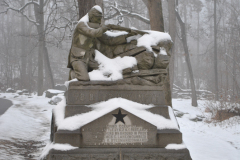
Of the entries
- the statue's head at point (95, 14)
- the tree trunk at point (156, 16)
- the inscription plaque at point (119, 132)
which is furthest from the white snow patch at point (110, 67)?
the tree trunk at point (156, 16)

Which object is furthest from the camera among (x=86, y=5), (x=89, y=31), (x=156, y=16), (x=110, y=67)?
(x=156, y=16)

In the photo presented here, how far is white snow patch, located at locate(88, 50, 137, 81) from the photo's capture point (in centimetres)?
479

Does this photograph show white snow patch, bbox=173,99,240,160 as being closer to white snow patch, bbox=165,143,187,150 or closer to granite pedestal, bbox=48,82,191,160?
white snow patch, bbox=165,143,187,150

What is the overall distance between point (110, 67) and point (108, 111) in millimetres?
1003

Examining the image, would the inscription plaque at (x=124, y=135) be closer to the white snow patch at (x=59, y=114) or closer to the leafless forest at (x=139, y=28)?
the white snow patch at (x=59, y=114)

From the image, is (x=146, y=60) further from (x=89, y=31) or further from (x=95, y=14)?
(x=95, y=14)

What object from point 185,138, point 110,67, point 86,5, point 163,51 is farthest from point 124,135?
point 86,5

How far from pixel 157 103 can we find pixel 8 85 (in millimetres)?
24275

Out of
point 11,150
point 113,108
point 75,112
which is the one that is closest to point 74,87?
point 75,112

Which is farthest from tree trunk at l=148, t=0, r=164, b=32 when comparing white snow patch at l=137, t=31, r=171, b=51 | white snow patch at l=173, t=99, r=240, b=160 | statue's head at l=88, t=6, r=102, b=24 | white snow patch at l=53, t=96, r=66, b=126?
white snow patch at l=53, t=96, r=66, b=126

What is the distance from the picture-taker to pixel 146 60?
16.1 feet

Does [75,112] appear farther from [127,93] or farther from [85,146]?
[127,93]

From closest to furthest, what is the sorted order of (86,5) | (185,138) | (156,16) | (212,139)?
1. (212,139)
2. (185,138)
3. (86,5)
4. (156,16)

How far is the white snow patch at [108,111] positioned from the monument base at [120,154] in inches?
16.1
